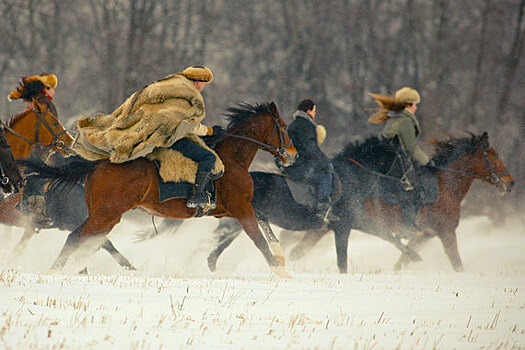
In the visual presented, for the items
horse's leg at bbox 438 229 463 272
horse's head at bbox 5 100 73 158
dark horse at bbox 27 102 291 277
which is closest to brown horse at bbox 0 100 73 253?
horse's head at bbox 5 100 73 158

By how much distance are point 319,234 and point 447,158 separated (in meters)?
2.67

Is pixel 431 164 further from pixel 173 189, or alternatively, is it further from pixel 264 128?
pixel 173 189

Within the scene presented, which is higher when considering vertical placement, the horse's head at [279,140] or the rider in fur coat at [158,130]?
the rider in fur coat at [158,130]

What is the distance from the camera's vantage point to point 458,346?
16.6ft

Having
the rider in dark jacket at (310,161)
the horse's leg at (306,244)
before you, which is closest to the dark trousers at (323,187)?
the rider in dark jacket at (310,161)

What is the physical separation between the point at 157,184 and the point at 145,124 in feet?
2.52

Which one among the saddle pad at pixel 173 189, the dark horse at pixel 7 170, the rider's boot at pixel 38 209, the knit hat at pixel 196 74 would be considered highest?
the knit hat at pixel 196 74

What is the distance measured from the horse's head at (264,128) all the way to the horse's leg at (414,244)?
376 cm

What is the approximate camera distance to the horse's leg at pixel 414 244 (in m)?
12.3

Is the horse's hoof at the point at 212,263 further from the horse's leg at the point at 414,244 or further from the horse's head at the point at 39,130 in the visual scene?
the horse's leg at the point at 414,244

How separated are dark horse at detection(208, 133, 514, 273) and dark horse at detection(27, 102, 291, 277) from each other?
0.96 m

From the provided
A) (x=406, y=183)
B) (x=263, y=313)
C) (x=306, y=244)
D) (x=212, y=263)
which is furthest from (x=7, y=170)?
(x=406, y=183)

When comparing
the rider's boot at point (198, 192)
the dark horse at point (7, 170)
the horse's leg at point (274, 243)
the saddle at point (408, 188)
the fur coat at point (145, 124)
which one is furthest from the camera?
the saddle at point (408, 188)

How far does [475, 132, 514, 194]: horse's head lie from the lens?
1245cm
